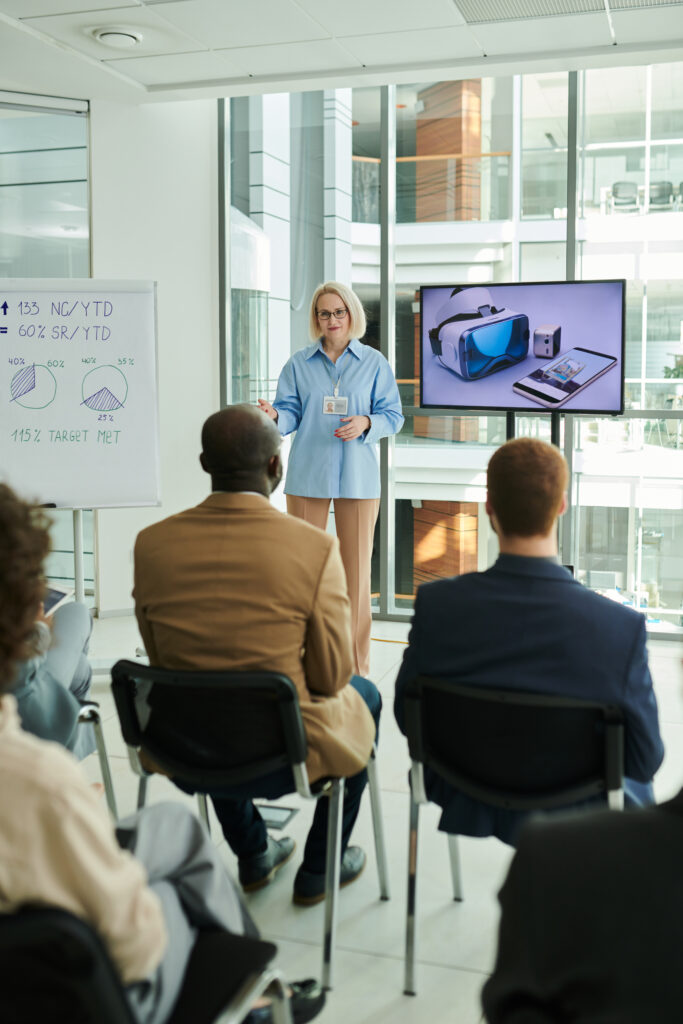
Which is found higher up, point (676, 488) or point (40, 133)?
point (40, 133)

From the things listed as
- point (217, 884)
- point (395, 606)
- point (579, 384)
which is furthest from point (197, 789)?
point (395, 606)

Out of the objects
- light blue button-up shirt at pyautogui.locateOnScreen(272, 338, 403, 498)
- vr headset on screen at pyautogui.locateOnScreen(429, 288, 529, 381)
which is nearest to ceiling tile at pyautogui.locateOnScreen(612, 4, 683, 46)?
vr headset on screen at pyautogui.locateOnScreen(429, 288, 529, 381)

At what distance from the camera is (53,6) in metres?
3.70

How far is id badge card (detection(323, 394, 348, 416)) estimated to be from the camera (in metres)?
4.15

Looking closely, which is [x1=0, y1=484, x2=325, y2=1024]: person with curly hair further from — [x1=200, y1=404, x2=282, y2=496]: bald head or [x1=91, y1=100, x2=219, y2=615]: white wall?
[x1=91, y1=100, x2=219, y2=615]: white wall

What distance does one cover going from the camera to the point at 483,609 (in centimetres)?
180

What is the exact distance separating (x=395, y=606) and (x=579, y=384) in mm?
1817

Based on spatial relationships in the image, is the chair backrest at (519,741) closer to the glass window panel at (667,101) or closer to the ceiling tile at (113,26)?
the ceiling tile at (113,26)

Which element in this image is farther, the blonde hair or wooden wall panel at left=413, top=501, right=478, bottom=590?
wooden wall panel at left=413, top=501, right=478, bottom=590

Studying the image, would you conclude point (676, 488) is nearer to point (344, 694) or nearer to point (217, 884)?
point (344, 694)

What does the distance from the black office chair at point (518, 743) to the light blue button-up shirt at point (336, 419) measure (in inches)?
91.5

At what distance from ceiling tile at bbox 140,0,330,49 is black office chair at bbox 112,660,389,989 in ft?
9.58

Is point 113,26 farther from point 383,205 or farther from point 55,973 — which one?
point 55,973

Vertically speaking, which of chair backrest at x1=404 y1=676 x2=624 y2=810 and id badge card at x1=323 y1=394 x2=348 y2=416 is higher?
id badge card at x1=323 y1=394 x2=348 y2=416
